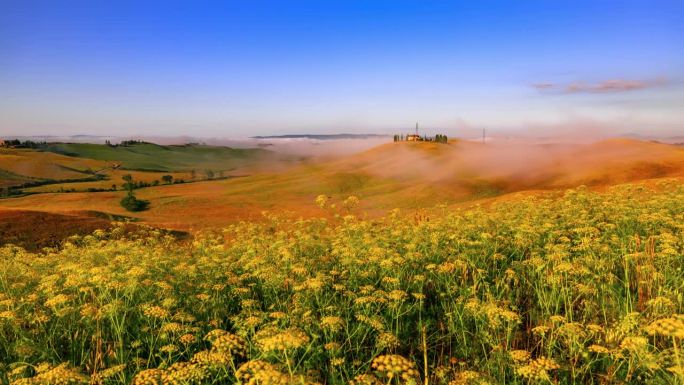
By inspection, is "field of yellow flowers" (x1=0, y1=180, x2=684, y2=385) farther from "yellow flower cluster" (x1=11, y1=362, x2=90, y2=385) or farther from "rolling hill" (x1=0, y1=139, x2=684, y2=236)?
"rolling hill" (x1=0, y1=139, x2=684, y2=236)

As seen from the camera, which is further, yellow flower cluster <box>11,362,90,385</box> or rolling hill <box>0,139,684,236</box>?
rolling hill <box>0,139,684,236</box>

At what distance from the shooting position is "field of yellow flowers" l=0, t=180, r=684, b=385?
5031mm

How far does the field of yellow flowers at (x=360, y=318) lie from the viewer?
503cm

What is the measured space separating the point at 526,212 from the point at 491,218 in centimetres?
174

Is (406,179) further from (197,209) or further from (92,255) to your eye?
(92,255)

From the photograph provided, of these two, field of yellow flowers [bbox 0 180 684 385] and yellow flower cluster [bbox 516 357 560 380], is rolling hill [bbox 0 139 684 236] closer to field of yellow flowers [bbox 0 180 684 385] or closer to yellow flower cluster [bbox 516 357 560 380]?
field of yellow flowers [bbox 0 180 684 385]

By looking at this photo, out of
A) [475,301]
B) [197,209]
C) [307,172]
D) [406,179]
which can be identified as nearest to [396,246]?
[475,301]

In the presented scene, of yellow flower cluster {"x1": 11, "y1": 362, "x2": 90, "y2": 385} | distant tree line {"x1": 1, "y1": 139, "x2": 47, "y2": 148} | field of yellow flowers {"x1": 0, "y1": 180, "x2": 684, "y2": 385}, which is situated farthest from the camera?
distant tree line {"x1": 1, "y1": 139, "x2": 47, "y2": 148}

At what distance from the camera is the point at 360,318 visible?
6035 mm

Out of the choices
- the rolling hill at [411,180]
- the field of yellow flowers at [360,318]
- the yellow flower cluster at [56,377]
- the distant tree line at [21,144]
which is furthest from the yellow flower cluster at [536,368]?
the distant tree line at [21,144]

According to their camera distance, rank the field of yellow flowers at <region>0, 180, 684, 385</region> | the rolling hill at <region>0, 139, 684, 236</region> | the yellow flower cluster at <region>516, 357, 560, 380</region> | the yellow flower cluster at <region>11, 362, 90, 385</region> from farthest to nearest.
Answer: the rolling hill at <region>0, 139, 684, 236</region> < the field of yellow flowers at <region>0, 180, 684, 385</region> < the yellow flower cluster at <region>516, 357, 560, 380</region> < the yellow flower cluster at <region>11, 362, 90, 385</region>

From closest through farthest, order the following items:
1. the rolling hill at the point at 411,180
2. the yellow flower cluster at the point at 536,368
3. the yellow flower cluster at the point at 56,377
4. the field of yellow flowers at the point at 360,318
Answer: the yellow flower cluster at the point at 56,377
the yellow flower cluster at the point at 536,368
the field of yellow flowers at the point at 360,318
the rolling hill at the point at 411,180

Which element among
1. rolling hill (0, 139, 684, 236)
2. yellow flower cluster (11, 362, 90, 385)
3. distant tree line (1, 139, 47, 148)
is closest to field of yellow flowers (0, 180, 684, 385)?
yellow flower cluster (11, 362, 90, 385)

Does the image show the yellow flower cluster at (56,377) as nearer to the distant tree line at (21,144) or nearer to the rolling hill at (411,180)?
the rolling hill at (411,180)
